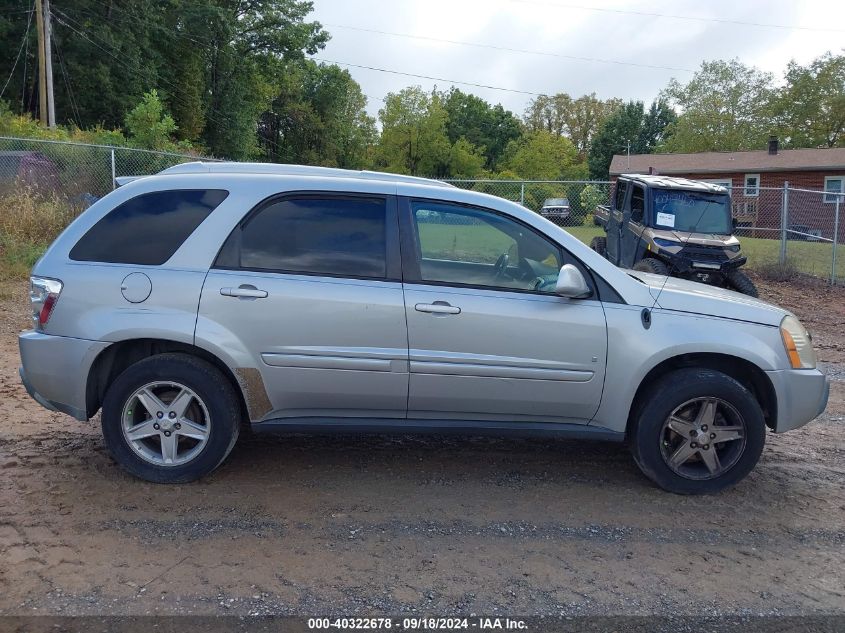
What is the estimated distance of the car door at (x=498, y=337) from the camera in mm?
4383

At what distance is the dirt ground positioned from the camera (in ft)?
11.2

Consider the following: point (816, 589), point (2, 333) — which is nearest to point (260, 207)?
point (816, 589)

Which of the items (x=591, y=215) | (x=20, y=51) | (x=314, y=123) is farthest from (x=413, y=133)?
(x=591, y=215)

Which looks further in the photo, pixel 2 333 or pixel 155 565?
pixel 2 333

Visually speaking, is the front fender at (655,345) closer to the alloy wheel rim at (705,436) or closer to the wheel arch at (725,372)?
the wheel arch at (725,372)

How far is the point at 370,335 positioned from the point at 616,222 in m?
10.5

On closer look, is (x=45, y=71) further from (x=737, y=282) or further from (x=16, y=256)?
(x=737, y=282)

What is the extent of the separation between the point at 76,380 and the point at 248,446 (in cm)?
131

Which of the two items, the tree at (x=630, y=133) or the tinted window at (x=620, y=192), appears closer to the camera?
the tinted window at (x=620, y=192)

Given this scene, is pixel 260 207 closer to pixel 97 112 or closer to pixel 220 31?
pixel 97 112

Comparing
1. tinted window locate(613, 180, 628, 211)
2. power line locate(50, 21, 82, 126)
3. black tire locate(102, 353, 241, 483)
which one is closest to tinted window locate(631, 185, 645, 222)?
tinted window locate(613, 180, 628, 211)

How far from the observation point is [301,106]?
6162cm

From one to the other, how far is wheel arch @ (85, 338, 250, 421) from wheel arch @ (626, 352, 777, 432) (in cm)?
238

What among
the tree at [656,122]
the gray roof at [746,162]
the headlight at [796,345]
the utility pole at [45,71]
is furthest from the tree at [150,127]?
the tree at [656,122]
